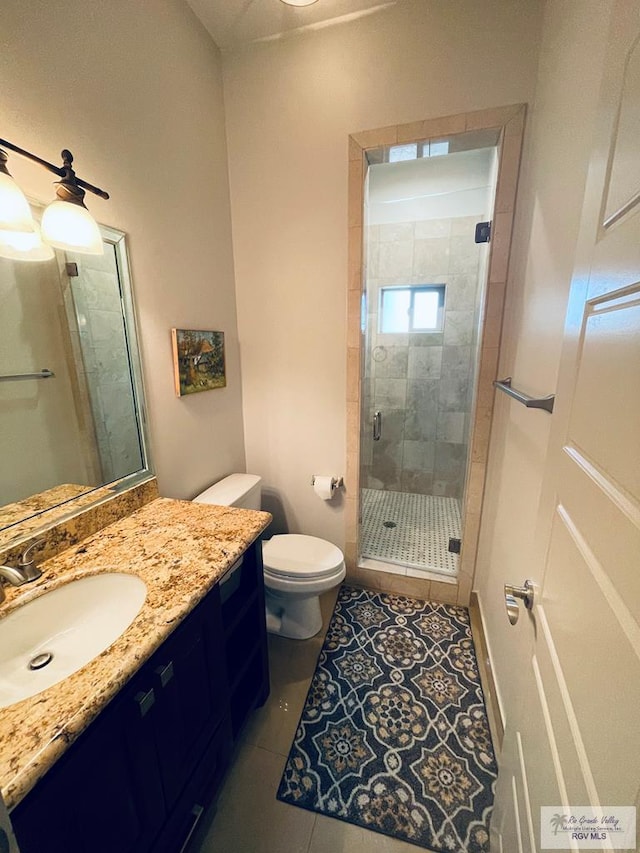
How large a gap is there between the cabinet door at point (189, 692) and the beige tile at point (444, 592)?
1.37m

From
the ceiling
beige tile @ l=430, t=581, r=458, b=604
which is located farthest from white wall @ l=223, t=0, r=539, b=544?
beige tile @ l=430, t=581, r=458, b=604

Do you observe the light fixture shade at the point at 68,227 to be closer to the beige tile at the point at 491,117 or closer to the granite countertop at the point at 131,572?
the granite countertop at the point at 131,572

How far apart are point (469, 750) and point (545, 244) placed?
1.88m

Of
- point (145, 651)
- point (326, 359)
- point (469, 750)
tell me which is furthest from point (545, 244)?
point (469, 750)

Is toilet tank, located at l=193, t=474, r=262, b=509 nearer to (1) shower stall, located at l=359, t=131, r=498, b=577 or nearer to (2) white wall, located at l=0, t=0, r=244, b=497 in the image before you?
(2) white wall, located at l=0, t=0, r=244, b=497

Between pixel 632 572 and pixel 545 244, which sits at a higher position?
pixel 545 244

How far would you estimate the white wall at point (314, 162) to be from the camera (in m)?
1.43

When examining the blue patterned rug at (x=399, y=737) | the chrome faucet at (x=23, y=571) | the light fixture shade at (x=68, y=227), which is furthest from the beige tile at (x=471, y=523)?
the light fixture shade at (x=68, y=227)

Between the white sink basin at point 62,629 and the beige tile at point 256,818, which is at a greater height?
the white sink basin at point 62,629

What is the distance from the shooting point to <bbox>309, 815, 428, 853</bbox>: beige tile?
1.05 m

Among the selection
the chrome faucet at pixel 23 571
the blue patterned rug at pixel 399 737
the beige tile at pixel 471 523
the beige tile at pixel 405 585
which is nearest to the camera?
the chrome faucet at pixel 23 571

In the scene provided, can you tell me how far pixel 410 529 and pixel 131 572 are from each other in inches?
89.6

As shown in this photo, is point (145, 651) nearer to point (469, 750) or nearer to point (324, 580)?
point (324, 580)

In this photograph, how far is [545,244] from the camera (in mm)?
1127
